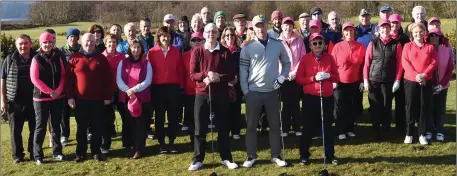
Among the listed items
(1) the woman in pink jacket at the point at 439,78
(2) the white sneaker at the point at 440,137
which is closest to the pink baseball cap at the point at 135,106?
(1) the woman in pink jacket at the point at 439,78

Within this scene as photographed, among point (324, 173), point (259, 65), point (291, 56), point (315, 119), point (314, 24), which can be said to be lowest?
point (324, 173)

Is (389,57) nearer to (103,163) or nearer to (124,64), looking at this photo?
(124,64)

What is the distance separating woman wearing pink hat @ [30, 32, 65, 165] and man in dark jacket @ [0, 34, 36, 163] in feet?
0.84

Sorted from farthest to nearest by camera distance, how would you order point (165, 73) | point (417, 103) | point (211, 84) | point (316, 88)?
point (417, 103)
point (165, 73)
point (316, 88)
point (211, 84)

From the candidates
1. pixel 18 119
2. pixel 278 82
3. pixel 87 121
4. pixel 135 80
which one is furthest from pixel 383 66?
pixel 18 119

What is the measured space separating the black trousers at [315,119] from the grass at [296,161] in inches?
10.6

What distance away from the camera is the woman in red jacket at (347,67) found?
8336 millimetres

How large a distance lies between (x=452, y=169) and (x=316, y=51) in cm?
273

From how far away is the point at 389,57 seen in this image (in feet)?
27.2

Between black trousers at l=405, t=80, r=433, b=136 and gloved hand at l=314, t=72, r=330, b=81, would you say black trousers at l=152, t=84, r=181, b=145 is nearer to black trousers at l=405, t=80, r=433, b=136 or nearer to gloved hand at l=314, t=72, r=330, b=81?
gloved hand at l=314, t=72, r=330, b=81

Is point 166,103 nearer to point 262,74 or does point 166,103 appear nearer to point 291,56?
point 262,74

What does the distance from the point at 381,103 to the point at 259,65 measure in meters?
2.74

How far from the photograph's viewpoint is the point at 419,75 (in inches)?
312

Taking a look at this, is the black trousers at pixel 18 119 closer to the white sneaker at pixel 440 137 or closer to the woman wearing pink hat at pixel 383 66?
the woman wearing pink hat at pixel 383 66
